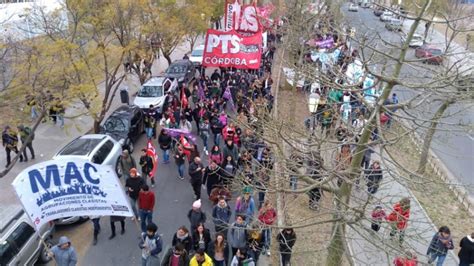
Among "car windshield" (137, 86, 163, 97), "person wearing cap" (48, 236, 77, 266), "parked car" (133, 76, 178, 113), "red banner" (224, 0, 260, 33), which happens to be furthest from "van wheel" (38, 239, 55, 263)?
"red banner" (224, 0, 260, 33)

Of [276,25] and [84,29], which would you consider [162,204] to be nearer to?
[84,29]

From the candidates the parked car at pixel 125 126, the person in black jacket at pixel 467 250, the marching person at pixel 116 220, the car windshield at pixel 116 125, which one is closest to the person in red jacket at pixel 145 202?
the marching person at pixel 116 220

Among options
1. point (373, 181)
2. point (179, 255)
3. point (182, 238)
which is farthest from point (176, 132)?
point (373, 181)

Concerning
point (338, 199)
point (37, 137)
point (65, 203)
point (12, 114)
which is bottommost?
point (37, 137)

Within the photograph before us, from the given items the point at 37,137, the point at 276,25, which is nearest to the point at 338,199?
the point at 37,137

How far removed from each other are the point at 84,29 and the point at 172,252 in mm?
10196

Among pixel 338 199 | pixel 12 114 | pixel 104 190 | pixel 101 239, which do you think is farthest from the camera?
pixel 12 114

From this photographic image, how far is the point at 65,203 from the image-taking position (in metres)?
8.21

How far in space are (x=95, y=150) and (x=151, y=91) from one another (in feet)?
25.3

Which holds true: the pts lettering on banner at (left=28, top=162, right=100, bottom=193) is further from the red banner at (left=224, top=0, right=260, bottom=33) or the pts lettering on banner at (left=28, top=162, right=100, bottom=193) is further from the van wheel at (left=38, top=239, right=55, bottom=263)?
the red banner at (left=224, top=0, right=260, bottom=33)

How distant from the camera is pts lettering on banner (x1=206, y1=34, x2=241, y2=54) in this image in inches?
642

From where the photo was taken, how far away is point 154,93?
20281 millimetres

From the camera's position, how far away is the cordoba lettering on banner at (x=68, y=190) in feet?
Result: 25.8

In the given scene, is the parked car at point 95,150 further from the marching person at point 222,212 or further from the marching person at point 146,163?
the marching person at point 222,212
